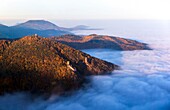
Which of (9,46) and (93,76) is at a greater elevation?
(9,46)

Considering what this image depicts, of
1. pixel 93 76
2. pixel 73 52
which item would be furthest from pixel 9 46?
pixel 93 76

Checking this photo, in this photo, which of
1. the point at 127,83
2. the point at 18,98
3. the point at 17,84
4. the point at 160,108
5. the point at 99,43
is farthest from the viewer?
the point at 99,43

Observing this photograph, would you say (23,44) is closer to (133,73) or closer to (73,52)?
(73,52)

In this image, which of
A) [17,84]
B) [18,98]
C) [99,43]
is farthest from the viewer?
[99,43]

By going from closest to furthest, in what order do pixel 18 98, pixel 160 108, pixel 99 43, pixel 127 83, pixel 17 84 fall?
pixel 160 108 → pixel 18 98 → pixel 17 84 → pixel 127 83 → pixel 99 43

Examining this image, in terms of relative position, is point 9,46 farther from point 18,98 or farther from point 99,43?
point 99,43

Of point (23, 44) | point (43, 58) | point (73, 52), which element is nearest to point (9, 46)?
point (23, 44)

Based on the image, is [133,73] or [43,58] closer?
[43,58]
